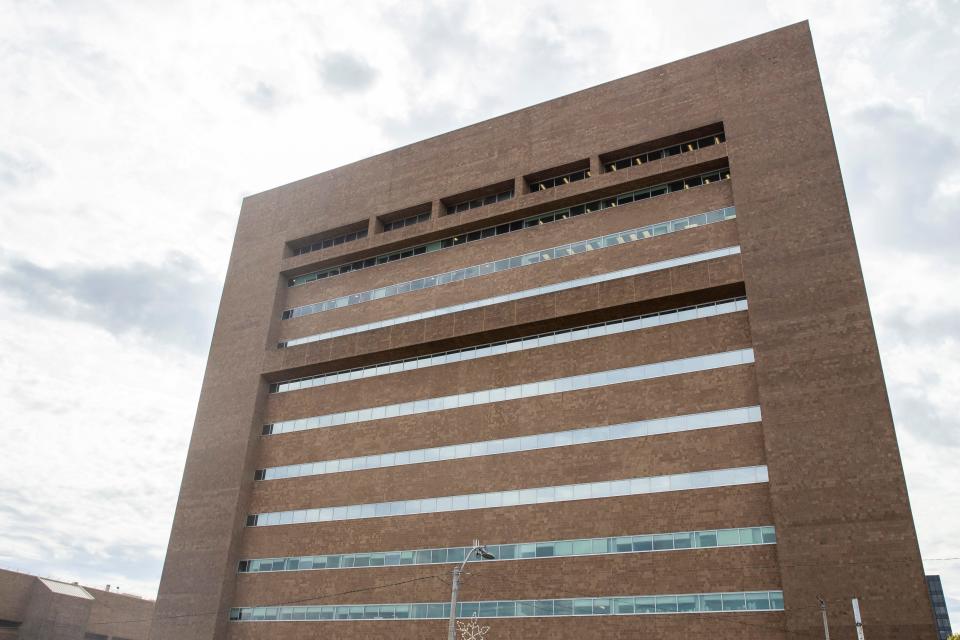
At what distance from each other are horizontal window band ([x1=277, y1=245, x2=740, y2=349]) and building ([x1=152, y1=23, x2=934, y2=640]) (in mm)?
184

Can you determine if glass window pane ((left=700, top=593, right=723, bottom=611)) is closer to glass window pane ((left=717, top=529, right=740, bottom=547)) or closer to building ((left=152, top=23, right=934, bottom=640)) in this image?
building ((left=152, top=23, right=934, bottom=640))

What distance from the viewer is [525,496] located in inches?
1751

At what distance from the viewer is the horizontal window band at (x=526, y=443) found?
4112cm

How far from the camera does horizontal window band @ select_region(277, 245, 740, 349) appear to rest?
4553cm

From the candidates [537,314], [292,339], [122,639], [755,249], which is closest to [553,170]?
[537,314]

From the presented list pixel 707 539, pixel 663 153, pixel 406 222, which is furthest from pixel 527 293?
pixel 707 539

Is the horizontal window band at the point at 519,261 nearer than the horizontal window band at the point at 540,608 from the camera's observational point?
No

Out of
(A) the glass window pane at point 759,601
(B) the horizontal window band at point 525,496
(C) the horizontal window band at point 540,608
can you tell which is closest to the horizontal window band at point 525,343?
(B) the horizontal window band at point 525,496

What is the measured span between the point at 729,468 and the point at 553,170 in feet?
80.2

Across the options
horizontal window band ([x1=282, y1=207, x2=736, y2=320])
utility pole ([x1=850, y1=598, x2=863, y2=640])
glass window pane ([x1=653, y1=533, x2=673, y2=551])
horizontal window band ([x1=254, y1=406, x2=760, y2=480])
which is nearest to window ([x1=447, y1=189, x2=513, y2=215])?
horizontal window band ([x1=282, y1=207, x2=736, y2=320])

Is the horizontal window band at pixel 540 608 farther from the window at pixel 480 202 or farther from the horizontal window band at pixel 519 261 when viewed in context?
the window at pixel 480 202

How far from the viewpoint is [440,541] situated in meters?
46.0

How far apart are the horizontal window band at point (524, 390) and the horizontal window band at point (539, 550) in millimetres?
8936

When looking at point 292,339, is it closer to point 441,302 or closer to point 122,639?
point 441,302
